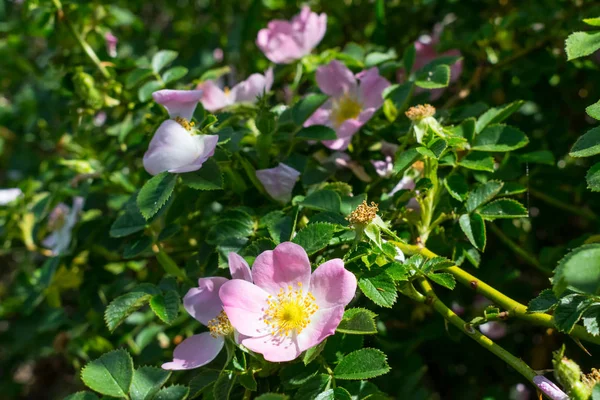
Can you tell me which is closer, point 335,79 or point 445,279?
point 445,279

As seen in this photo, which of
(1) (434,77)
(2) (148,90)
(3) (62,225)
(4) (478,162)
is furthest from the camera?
(3) (62,225)

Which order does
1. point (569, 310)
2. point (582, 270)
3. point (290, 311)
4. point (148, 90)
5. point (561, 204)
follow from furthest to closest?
1. point (561, 204)
2. point (148, 90)
3. point (290, 311)
4. point (569, 310)
5. point (582, 270)

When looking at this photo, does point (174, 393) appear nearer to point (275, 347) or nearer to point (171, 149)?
point (275, 347)

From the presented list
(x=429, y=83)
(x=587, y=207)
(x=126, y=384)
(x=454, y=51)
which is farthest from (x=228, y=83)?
(x=126, y=384)

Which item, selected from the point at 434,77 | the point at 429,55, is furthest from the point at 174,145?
the point at 429,55

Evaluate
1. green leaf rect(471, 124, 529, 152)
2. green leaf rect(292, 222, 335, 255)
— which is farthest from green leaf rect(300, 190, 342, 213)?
green leaf rect(471, 124, 529, 152)

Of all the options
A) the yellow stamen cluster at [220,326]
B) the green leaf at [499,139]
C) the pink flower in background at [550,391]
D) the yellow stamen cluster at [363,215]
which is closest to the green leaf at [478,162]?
the green leaf at [499,139]
